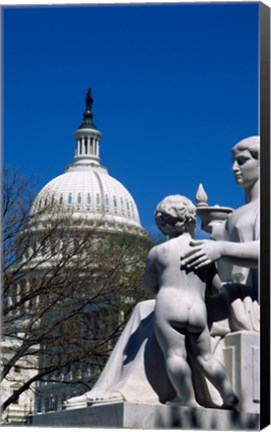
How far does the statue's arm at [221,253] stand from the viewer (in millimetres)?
8336

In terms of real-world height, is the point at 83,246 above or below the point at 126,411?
above

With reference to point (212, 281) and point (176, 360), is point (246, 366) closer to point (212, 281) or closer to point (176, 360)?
point (176, 360)

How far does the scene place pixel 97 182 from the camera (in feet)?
299

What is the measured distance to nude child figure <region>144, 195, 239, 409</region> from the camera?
8.27 meters

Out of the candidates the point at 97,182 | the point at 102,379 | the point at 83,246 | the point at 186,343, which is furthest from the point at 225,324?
the point at 97,182

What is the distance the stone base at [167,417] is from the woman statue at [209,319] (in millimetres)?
122

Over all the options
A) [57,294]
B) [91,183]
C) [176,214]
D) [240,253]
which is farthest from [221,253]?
[91,183]

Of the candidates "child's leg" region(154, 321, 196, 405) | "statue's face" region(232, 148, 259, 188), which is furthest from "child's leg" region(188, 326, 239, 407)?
"statue's face" region(232, 148, 259, 188)

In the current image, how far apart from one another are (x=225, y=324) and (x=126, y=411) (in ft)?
3.92

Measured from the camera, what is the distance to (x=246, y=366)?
845 centimetres

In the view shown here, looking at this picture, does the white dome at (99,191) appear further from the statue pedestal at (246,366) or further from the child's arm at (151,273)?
the statue pedestal at (246,366)

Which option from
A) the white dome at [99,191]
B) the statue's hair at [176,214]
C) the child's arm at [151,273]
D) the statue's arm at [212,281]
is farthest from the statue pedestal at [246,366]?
the white dome at [99,191]

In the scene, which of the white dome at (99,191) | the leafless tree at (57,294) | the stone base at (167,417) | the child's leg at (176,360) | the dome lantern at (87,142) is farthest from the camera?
the dome lantern at (87,142)

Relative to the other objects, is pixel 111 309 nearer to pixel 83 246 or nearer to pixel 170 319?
pixel 83 246
